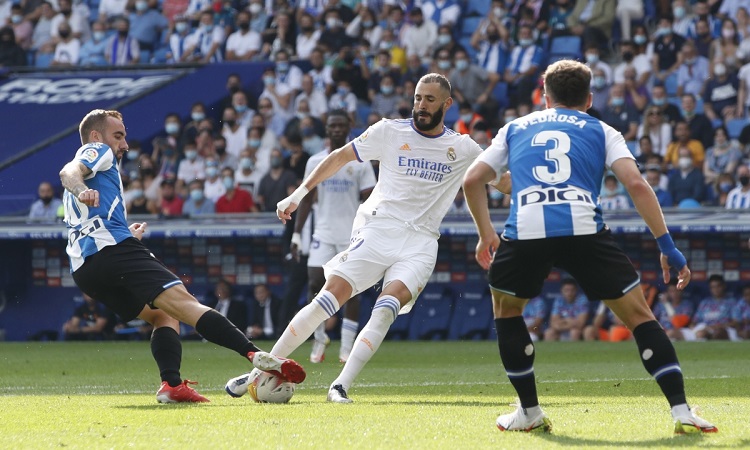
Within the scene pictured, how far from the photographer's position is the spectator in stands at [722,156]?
1739 centimetres

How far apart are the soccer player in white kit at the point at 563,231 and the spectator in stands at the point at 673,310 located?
35.8 ft

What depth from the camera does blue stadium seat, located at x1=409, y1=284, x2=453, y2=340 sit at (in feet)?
60.0

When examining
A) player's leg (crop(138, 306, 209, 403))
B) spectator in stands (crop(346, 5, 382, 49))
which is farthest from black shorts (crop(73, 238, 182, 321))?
spectator in stands (crop(346, 5, 382, 49))

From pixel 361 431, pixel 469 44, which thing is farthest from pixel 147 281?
pixel 469 44

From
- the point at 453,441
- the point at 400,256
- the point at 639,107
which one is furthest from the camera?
the point at 639,107

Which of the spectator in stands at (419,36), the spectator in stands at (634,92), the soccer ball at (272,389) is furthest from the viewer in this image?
the spectator in stands at (419,36)

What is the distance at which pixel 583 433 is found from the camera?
20.0 ft

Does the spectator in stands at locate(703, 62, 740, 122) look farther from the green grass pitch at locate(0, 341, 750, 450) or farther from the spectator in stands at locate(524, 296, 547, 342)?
the green grass pitch at locate(0, 341, 750, 450)

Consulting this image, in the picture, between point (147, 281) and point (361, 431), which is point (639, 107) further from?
point (361, 431)

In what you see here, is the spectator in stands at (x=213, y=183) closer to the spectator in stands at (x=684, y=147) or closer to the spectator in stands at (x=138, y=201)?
the spectator in stands at (x=138, y=201)

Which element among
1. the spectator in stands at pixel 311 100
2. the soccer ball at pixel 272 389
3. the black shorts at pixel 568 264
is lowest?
the soccer ball at pixel 272 389

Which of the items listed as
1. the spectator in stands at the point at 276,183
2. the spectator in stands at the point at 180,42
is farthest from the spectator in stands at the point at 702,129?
the spectator in stands at the point at 180,42

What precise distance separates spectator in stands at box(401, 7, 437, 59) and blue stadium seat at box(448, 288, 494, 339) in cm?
466

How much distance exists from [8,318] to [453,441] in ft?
49.4
